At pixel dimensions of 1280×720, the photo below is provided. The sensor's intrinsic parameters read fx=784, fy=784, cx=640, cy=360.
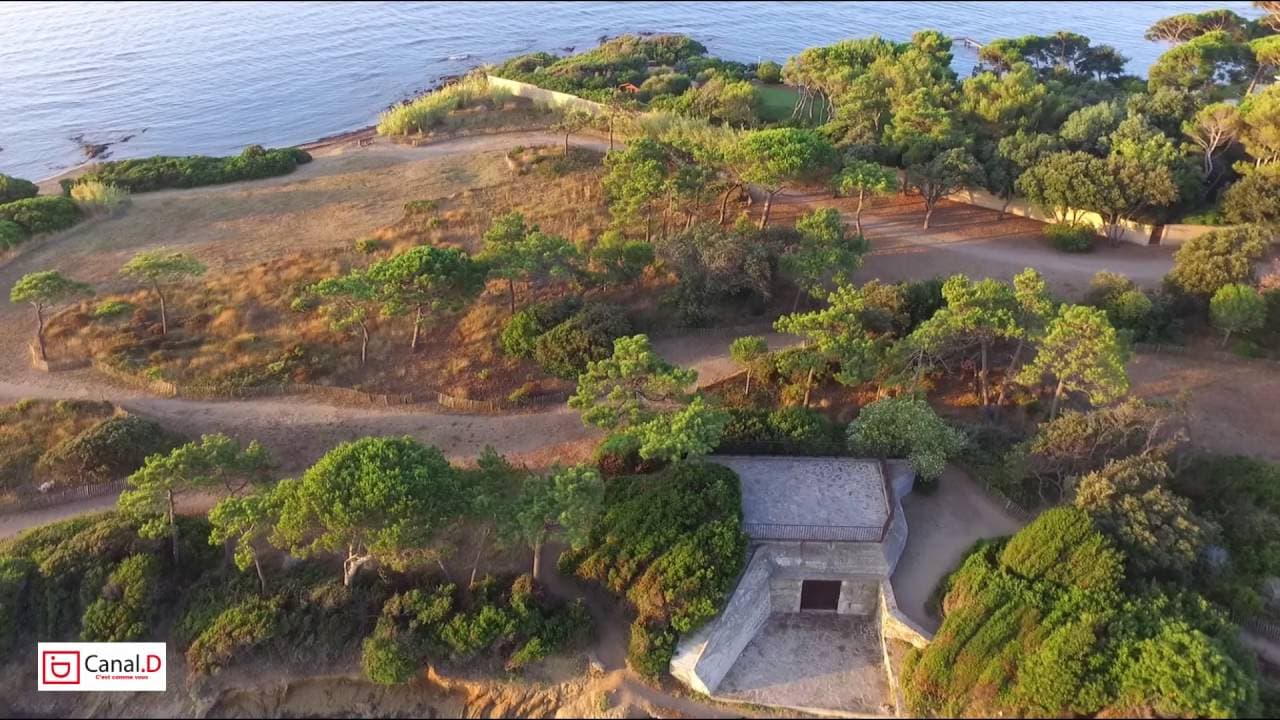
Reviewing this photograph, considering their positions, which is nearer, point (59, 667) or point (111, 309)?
point (59, 667)

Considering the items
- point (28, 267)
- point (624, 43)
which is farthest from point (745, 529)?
point (624, 43)

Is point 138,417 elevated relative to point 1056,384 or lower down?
lower down

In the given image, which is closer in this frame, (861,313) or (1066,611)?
(1066,611)

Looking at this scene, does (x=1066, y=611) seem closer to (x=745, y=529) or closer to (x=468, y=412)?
(x=745, y=529)

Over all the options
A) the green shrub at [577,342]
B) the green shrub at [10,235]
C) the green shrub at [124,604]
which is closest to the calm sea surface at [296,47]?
the green shrub at [10,235]

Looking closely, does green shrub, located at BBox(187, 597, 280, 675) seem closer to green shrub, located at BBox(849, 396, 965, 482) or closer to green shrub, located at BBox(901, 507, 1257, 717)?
green shrub, located at BBox(901, 507, 1257, 717)

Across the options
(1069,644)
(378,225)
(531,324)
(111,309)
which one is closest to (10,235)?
(111,309)

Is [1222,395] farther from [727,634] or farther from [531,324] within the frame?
[531,324]

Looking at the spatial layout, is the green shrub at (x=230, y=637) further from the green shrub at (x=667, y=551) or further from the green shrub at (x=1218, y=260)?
the green shrub at (x=1218, y=260)
